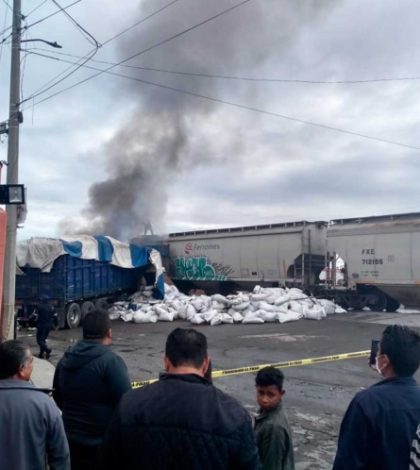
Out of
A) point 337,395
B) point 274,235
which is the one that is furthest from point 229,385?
point 274,235

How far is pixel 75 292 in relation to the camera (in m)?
15.5

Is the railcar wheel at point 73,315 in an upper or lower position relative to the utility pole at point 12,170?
lower

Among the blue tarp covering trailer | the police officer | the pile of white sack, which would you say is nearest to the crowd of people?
the police officer

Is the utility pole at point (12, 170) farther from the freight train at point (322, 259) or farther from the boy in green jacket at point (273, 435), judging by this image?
the freight train at point (322, 259)

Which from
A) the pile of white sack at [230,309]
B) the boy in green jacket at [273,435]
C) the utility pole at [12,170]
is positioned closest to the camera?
the boy in green jacket at [273,435]

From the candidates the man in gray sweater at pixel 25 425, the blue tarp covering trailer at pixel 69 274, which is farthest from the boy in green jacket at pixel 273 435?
the blue tarp covering trailer at pixel 69 274

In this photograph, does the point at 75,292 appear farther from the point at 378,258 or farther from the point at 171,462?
the point at 171,462

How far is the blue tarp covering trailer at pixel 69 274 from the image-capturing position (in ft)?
49.0

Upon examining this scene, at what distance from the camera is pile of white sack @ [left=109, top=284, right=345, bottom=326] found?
1622 cm

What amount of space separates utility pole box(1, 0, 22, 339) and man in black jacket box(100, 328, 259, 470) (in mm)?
7997

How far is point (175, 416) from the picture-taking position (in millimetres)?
1635

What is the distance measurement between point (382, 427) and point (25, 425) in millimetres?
1587

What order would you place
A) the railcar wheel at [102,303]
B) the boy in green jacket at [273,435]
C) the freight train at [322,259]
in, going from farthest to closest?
the freight train at [322,259] → the railcar wheel at [102,303] → the boy in green jacket at [273,435]

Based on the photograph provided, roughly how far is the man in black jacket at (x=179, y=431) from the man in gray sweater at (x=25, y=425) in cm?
73
